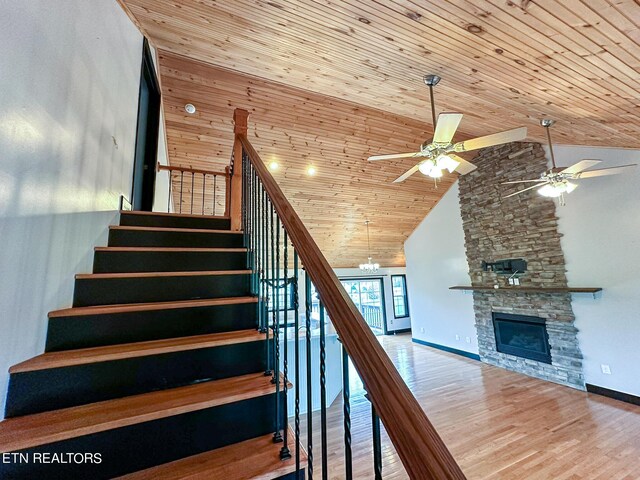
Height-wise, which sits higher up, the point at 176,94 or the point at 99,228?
the point at 176,94

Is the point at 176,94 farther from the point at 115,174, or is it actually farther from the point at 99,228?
the point at 99,228

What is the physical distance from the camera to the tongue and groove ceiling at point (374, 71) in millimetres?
1747

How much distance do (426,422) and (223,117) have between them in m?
4.67

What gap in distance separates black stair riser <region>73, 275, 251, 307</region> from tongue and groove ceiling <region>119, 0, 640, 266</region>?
1.96 meters

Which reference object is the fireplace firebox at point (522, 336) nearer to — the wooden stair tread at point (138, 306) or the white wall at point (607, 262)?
the white wall at point (607, 262)

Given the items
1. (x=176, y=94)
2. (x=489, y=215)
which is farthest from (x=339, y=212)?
(x=176, y=94)

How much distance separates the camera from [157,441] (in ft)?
3.52

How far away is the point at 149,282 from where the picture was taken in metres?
1.71

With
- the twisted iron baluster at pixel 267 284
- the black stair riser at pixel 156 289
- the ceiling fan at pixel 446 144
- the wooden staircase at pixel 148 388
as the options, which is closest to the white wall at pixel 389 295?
the ceiling fan at pixel 446 144

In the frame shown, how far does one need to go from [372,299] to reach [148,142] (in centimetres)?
785

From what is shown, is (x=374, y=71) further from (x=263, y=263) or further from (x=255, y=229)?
(x=263, y=263)

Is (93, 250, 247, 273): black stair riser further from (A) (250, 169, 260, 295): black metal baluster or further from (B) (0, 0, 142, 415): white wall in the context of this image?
(A) (250, 169, 260, 295): black metal baluster

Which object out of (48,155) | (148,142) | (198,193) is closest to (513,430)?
(48,155)

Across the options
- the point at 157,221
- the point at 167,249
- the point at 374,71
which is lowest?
the point at 167,249
